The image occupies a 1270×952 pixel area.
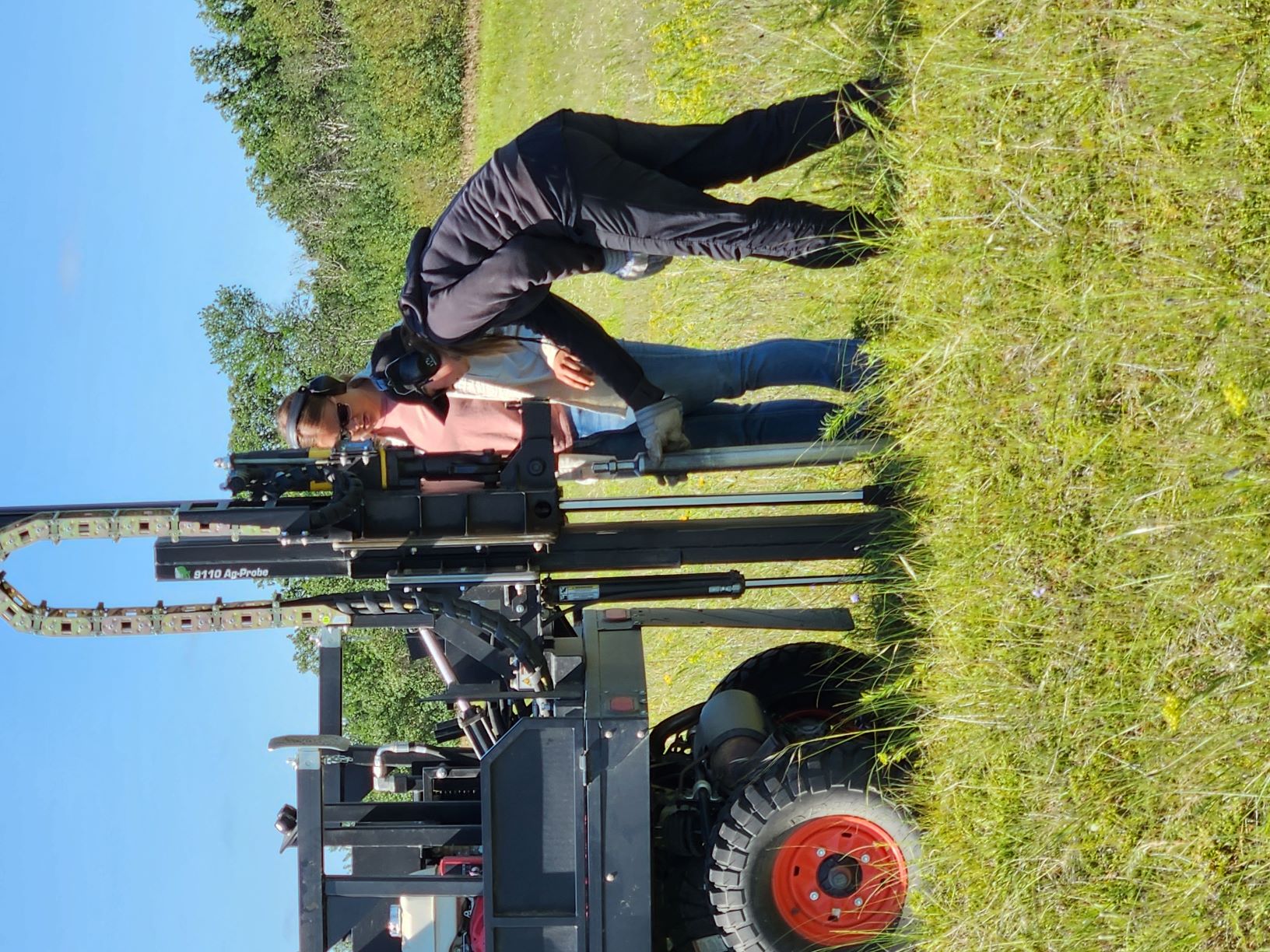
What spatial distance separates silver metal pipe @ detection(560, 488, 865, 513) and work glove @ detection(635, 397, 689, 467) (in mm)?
393

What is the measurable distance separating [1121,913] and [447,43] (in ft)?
47.1

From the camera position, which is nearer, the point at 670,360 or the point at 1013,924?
the point at 1013,924

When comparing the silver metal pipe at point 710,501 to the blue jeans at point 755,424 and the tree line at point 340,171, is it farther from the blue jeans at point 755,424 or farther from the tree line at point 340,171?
the tree line at point 340,171

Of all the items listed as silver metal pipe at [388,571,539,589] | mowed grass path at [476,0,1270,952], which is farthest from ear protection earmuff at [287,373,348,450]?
mowed grass path at [476,0,1270,952]

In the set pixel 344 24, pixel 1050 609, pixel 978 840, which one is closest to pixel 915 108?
pixel 1050 609

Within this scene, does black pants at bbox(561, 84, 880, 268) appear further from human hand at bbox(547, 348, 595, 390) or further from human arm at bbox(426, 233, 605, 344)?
human hand at bbox(547, 348, 595, 390)

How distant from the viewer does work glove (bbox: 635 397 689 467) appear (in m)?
4.65

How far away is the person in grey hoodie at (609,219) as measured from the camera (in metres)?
4.05

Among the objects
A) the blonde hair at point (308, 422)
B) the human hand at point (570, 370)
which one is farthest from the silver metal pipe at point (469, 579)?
the human hand at point (570, 370)

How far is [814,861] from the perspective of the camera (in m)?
4.40

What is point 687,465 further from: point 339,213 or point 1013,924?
point 339,213

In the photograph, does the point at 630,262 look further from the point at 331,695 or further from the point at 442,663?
the point at 331,695

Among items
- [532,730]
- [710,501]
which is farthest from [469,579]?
[710,501]

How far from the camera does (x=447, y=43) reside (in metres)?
15.7
